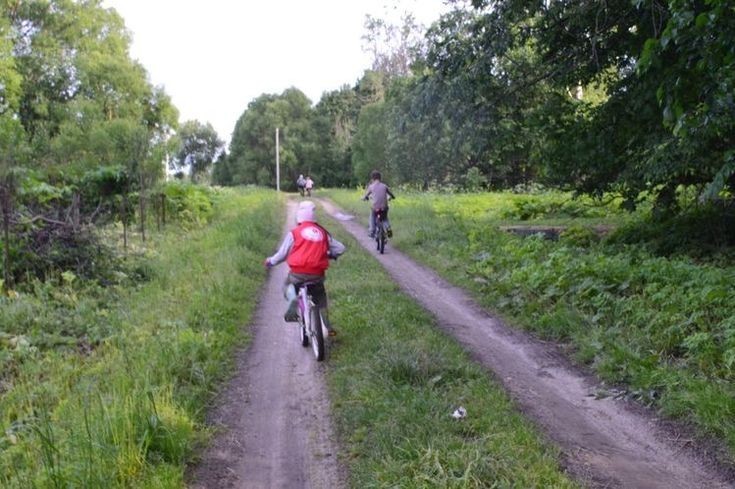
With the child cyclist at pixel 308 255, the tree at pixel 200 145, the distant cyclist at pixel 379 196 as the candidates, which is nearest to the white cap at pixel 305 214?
the child cyclist at pixel 308 255

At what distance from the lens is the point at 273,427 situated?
213 inches

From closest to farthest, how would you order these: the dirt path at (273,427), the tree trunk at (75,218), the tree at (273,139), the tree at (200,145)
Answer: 1. the dirt path at (273,427)
2. the tree trunk at (75,218)
3. the tree at (273,139)
4. the tree at (200,145)

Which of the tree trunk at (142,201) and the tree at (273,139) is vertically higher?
the tree at (273,139)

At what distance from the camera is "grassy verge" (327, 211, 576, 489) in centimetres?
415

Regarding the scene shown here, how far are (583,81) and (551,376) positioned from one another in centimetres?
795

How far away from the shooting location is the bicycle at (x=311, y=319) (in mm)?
7062

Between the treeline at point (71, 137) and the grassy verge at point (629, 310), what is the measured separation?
296 inches

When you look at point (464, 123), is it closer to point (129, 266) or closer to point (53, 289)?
point (129, 266)

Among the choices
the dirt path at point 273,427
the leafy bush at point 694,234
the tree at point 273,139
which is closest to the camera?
the dirt path at point 273,427

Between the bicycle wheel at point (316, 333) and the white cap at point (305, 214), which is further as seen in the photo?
the white cap at point (305, 214)

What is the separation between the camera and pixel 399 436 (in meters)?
4.68

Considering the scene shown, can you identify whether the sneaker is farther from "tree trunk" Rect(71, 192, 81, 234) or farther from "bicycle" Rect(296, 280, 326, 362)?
"tree trunk" Rect(71, 192, 81, 234)

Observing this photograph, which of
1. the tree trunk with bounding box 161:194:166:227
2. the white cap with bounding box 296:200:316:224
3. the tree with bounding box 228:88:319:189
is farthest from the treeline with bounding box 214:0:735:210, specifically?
the tree with bounding box 228:88:319:189

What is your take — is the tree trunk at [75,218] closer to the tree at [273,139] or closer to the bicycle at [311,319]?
the bicycle at [311,319]
